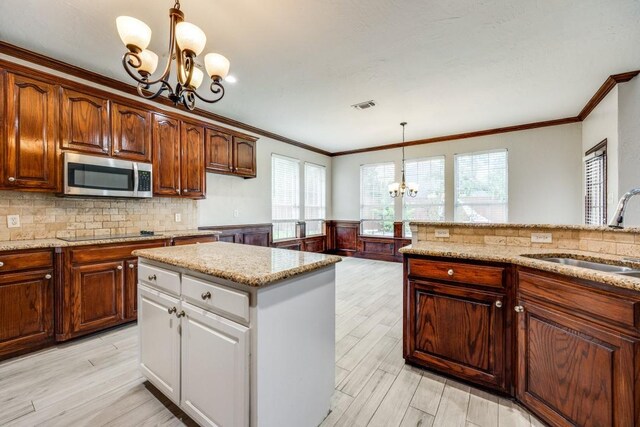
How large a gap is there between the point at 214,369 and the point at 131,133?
2.84 m

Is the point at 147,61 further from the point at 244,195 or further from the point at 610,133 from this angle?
the point at 610,133

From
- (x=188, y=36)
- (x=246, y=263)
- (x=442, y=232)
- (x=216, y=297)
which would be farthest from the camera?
(x=442, y=232)

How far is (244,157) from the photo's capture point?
14.3 feet

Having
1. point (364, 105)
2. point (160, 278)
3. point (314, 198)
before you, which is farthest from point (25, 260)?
point (314, 198)

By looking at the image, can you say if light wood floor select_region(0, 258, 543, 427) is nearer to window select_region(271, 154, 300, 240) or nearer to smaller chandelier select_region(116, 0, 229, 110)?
smaller chandelier select_region(116, 0, 229, 110)

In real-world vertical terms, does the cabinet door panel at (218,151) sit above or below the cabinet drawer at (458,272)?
above

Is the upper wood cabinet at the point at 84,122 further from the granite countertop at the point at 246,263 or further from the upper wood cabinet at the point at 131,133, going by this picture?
the granite countertop at the point at 246,263

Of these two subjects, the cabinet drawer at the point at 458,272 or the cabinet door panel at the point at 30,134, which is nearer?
the cabinet drawer at the point at 458,272

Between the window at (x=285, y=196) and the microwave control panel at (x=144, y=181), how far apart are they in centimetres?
254

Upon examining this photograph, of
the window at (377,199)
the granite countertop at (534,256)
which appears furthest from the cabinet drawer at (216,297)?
the window at (377,199)

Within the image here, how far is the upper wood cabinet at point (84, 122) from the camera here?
258cm

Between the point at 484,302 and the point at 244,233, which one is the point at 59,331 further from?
the point at 484,302

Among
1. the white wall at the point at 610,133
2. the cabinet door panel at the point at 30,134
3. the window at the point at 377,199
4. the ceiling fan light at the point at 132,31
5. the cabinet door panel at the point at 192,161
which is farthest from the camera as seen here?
the window at the point at 377,199

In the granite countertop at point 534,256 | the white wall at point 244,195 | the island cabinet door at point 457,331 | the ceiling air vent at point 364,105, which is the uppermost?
the ceiling air vent at point 364,105
